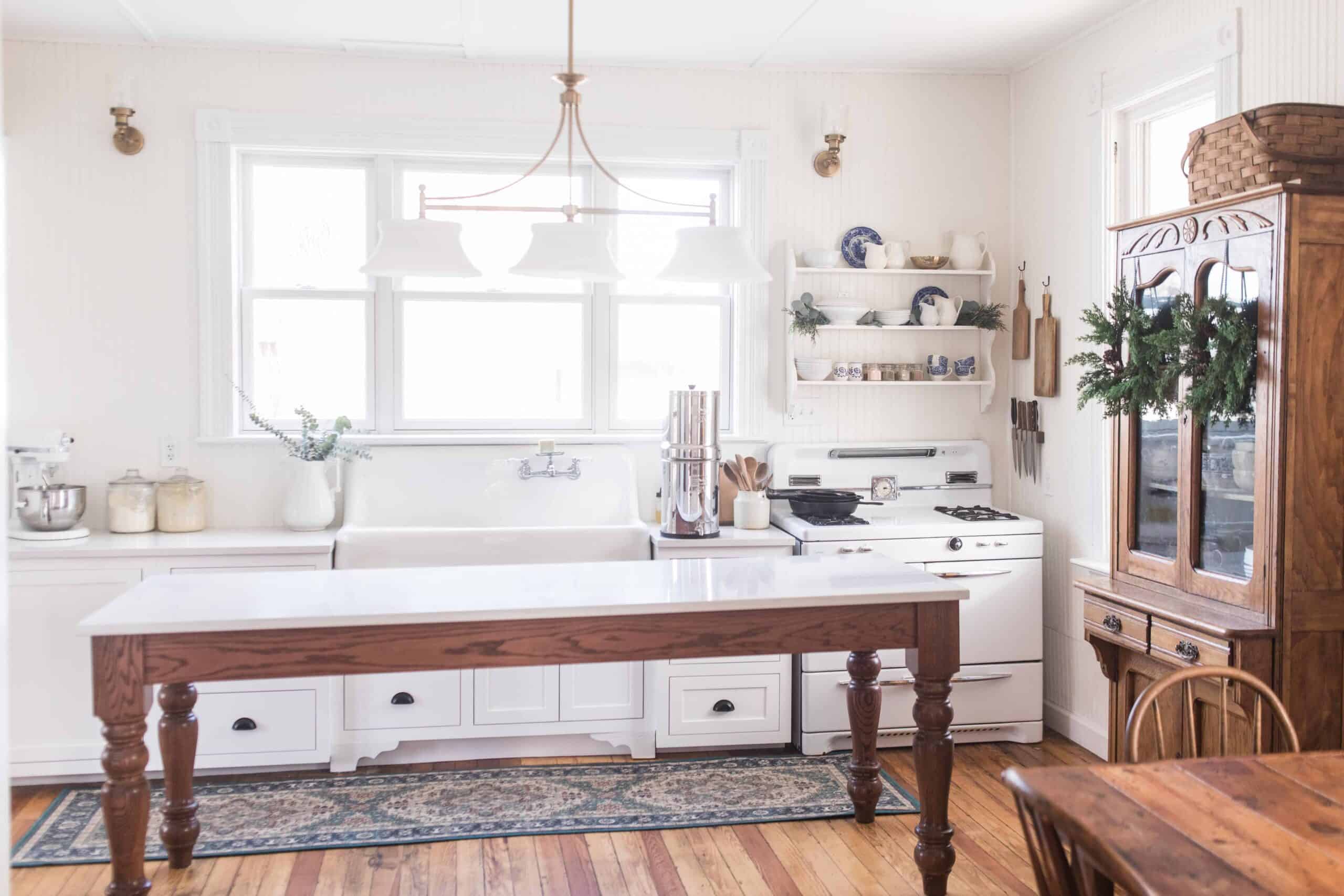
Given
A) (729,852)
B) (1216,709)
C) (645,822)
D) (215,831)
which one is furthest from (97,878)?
(1216,709)

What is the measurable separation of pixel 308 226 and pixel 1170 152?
3.36 meters

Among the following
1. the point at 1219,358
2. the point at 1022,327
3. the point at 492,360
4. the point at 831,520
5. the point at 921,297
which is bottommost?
the point at 831,520

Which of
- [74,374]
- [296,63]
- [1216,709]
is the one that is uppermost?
[296,63]

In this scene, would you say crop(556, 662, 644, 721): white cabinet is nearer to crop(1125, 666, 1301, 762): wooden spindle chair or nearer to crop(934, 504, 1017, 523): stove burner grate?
crop(934, 504, 1017, 523): stove burner grate

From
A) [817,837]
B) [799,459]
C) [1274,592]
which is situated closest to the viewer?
[1274,592]

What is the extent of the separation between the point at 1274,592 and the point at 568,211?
80.9 inches

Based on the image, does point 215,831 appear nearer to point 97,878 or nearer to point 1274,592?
point 97,878

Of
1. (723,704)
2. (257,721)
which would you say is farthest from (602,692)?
(257,721)

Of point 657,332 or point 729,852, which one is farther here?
point 657,332

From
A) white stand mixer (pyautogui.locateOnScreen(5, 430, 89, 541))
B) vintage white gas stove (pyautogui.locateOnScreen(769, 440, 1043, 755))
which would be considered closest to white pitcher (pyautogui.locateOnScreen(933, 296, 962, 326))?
vintage white gas stove (pyautogui.locateOnScreen(769, 440, 1043, 755))

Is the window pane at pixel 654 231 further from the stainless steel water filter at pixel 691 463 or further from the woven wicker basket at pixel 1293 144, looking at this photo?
the woven wicker basket at pixel 1293 144

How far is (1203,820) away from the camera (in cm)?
164

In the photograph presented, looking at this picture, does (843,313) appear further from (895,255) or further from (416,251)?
(416,251)

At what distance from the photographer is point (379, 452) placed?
4426 millimetres
